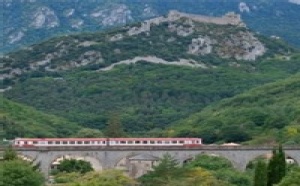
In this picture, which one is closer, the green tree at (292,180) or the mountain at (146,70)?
the green tree at (292,180)

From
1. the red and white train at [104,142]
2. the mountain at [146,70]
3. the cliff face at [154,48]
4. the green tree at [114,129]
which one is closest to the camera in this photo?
the red and white train at [104,142]

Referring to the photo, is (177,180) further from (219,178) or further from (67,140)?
(67,140)

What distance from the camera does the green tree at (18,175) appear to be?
59.2m

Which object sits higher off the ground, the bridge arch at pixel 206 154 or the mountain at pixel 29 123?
the mountain at pixel 29 123

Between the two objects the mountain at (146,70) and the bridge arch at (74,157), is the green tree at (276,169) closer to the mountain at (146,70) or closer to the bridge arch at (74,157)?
the bridge arch at (74,157)

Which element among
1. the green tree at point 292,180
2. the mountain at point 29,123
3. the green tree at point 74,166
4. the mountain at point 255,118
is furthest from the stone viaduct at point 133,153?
the green tree at point 292,180

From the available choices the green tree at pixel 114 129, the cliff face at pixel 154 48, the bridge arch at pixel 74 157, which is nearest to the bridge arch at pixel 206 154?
the bridge arch at pixel 74 157

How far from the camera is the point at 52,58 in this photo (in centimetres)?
18012

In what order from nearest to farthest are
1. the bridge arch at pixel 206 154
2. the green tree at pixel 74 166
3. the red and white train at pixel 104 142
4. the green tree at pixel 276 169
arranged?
the green tree at pixel 276 169, the green tree at pixel 74 166, the bridge arch at pixel 206 154, the red and white train at pixel 104 142

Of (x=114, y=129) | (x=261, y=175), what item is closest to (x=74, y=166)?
(x=114, y=129)

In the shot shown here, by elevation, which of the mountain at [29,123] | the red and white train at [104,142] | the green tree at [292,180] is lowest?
the green tree at [292,180]

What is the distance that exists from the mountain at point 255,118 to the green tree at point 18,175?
4165 centimetres

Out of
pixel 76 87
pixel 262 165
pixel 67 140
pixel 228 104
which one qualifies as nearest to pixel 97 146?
pixel 67 140

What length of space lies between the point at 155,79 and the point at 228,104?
2606 centimetres
